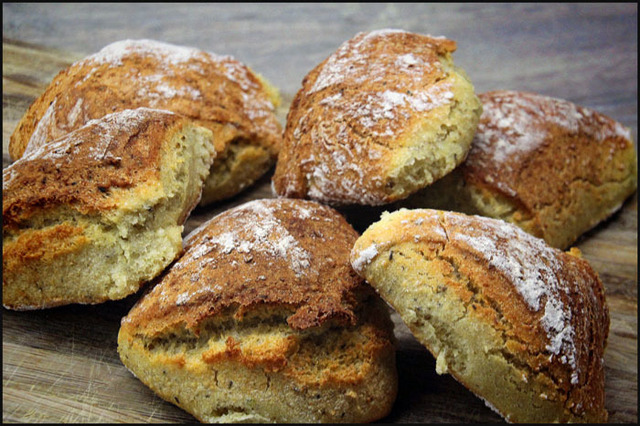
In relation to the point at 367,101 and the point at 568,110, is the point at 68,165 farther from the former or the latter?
the point at 568,110

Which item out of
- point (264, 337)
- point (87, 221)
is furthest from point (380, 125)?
point (87, 221)

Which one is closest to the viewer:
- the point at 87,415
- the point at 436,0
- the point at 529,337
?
the point at 529,337

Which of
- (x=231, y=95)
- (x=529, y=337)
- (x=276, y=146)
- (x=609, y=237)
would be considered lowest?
(x=609, y=237)

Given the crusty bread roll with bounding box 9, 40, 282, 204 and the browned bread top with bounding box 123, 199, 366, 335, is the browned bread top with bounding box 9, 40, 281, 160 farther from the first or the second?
the browned bread top with bounding box 123, 199, 366, 335

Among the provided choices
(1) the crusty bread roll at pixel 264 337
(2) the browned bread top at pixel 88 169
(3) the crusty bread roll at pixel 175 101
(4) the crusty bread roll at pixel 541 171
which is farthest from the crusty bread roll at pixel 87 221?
(4) the crusty bread roll at pixel 541 171

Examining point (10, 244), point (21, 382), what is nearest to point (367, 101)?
point (10, 244)

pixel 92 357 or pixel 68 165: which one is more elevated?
pixel 68 165

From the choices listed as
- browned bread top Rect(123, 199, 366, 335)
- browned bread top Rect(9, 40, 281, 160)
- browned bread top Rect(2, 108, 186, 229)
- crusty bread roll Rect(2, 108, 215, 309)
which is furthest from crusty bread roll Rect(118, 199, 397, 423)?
browned bread top Rect(9, 40, 281, 160)

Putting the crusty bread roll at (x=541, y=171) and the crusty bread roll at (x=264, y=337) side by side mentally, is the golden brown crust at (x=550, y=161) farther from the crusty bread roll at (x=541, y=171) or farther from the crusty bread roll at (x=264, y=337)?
the crusty bread roll at (x=264, y=337)
